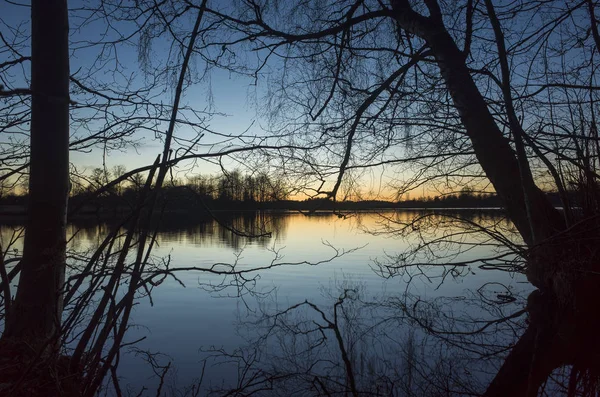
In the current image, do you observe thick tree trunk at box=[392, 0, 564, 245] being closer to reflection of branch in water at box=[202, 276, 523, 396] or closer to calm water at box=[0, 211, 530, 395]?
calm water at box=[0, 211, 530, 395]

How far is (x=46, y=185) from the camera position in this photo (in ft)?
7.09

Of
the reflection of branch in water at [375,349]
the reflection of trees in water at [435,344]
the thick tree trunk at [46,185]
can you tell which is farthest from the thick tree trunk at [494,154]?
the thick tree trunk at [46,185]

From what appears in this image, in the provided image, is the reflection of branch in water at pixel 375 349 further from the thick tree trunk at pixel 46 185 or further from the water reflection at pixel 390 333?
the thick tree trunk at pixel 46 185

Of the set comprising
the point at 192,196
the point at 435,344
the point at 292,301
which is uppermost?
the point at 192,196

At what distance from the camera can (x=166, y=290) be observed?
25.7ft

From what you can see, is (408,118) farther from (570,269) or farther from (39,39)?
(39,39)

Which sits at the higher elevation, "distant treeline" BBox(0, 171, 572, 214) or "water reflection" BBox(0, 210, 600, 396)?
"distant treeline" BBox(0, 171, 572, 214)

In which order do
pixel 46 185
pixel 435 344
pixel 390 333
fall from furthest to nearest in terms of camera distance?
pixel 390 333 → pixel 435 344 → pixel 46 185

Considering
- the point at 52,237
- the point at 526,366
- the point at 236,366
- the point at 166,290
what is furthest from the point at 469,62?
the point at 166,290

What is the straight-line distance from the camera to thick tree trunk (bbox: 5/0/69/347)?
2.12 meters

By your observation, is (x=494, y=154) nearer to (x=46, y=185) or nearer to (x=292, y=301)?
(x=292, y=301)

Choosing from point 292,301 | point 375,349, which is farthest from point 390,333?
point 292,301

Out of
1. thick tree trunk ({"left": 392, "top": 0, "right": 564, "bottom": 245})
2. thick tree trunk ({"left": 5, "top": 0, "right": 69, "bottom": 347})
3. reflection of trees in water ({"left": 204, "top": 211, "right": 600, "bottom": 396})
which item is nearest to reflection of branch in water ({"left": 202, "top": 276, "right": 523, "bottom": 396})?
reflection of trees in water ({"left": 204, "top": 211, "right": 600, "bottom": 396})

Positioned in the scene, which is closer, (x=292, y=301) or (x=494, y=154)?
(x=494, y=154)
